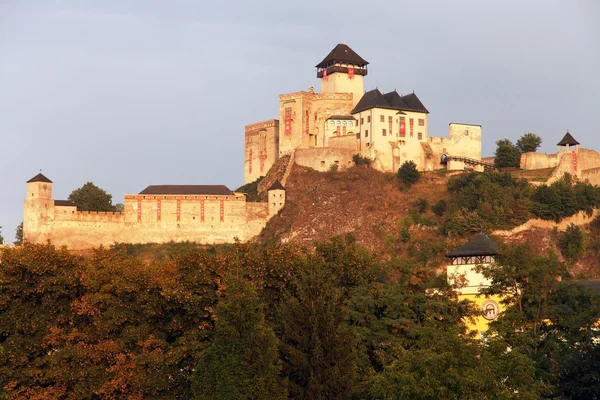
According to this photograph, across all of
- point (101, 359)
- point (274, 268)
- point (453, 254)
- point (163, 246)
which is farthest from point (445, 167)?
point (101, 359)

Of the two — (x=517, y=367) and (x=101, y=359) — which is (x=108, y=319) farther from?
(x=517, y=367)

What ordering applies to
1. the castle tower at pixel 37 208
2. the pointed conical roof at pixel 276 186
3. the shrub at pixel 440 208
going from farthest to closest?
the pointed conical roof at pixel 276 186 → the castle tower at pixel 37 208 → the shrub at pixel 440 208

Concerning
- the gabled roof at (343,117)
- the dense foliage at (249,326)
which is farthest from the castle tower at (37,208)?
the dense foliage at (249,326)

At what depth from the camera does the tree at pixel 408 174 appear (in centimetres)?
8831

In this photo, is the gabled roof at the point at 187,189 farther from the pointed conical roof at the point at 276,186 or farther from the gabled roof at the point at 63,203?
the gabled roof at the point at 63,203

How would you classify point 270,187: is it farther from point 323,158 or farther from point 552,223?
point 552,223

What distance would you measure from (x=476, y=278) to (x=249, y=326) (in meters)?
13.9

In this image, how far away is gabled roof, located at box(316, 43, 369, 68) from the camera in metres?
96.9

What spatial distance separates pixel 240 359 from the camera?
4200cm

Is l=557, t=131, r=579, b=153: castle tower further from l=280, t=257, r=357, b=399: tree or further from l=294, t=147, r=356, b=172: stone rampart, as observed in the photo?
l=280, t=257, r=357, b=399: tree

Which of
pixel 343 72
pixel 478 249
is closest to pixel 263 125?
pixel 343 72

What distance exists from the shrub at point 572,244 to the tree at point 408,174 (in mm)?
11842

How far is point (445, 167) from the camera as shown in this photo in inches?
3595

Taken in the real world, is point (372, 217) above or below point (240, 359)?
above
